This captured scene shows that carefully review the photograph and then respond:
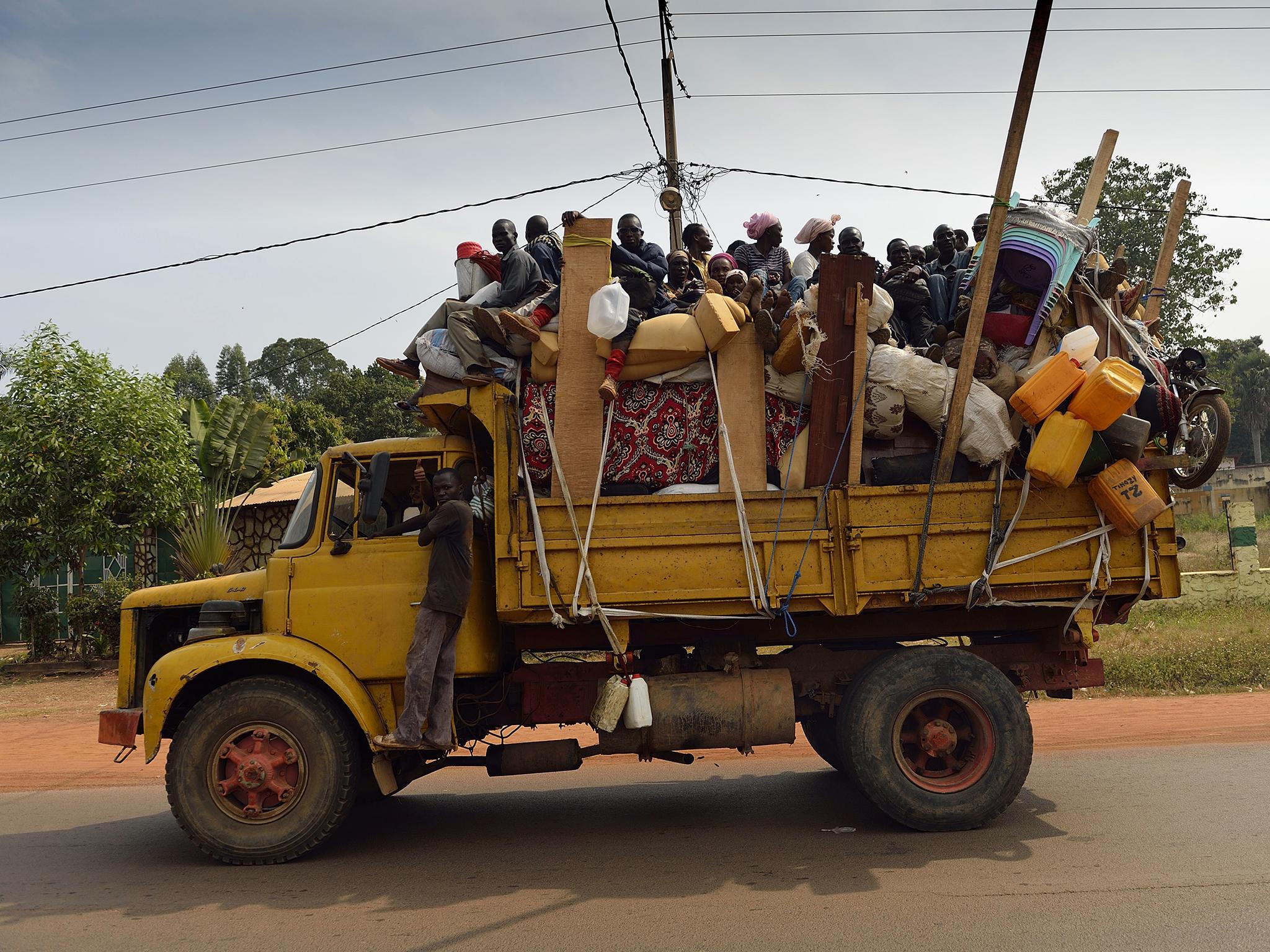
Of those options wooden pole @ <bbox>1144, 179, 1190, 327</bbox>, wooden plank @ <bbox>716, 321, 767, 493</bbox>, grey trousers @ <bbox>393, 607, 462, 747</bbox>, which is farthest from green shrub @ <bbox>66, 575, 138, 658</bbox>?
wooden pole @ <bbox>1144, 179, 1190, 327</bbox>

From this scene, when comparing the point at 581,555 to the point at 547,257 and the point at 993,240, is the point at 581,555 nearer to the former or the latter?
the point at 547,257

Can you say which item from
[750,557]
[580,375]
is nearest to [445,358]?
[580,375]

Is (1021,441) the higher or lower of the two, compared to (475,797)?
higher

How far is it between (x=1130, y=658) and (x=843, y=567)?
255 inches

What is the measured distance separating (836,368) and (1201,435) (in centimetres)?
200

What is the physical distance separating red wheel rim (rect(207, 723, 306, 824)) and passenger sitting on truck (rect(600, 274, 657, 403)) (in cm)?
254

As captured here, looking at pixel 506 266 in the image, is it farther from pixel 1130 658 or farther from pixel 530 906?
pixel 1130 658

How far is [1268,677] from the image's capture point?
31.6 feet

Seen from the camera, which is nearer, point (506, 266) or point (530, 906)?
point (530, 906)

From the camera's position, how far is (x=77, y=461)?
14.0 meters

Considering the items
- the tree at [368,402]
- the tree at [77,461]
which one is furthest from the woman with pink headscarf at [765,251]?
the tree at [368,402]

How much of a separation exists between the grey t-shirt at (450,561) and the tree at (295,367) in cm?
5637

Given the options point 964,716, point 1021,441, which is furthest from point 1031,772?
point 1021,441

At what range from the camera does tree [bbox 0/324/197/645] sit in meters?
13.8
